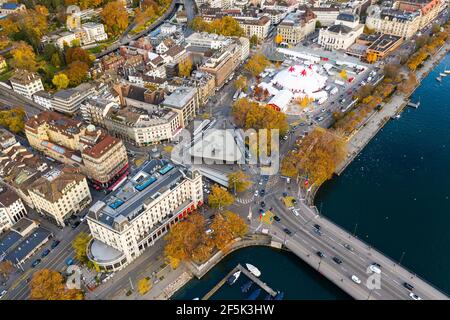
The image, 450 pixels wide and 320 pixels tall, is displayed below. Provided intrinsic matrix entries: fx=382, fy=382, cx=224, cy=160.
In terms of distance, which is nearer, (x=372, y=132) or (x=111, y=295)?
(x=111, y=295)

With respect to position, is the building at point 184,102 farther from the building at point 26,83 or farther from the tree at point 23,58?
the tree at point 23,58

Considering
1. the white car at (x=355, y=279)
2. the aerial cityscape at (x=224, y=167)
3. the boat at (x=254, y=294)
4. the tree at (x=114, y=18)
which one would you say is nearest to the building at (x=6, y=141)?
the aerial cityscape at (x=224, y=167)


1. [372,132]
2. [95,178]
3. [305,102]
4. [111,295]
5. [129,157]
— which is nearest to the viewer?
[111,295]

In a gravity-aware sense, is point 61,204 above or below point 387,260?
above

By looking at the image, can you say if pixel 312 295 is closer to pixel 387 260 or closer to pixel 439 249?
pixel 387 260

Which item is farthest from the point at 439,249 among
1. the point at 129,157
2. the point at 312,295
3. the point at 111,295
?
the point at 129,157

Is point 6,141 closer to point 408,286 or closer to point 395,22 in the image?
point 408,286
